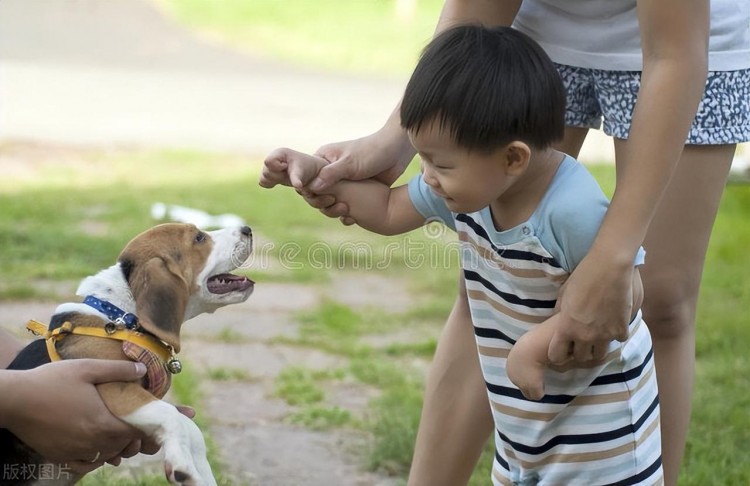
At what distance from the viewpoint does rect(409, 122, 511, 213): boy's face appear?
2.00 metres

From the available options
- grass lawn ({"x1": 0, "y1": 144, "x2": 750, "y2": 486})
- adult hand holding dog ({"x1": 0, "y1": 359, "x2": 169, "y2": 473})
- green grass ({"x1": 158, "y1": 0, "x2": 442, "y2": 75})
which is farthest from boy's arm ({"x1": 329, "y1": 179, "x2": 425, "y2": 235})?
green grass ({"x1": 158, "y1": 0, "x2": 442, "y2": 75})

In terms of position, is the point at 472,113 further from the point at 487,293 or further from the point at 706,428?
the point at 706,428

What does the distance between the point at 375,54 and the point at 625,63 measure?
484 inches

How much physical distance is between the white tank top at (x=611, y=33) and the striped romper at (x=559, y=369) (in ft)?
1.14

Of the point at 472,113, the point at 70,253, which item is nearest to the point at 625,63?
the point at 472,113

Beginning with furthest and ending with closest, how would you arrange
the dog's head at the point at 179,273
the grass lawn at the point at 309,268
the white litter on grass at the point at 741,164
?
the white litter on grass at the point at 741,164, the grass lawn at the point at 309,268, the dog's head at the point at 179,273

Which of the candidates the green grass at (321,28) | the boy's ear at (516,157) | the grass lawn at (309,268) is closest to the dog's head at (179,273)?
the grass lawn at (309,268)

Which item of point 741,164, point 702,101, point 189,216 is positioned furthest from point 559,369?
point 741,164

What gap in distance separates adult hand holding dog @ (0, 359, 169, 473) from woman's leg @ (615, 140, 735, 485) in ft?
3.83

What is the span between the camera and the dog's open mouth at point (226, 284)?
2.82 meters

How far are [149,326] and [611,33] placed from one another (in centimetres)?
126

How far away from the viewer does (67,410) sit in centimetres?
225
